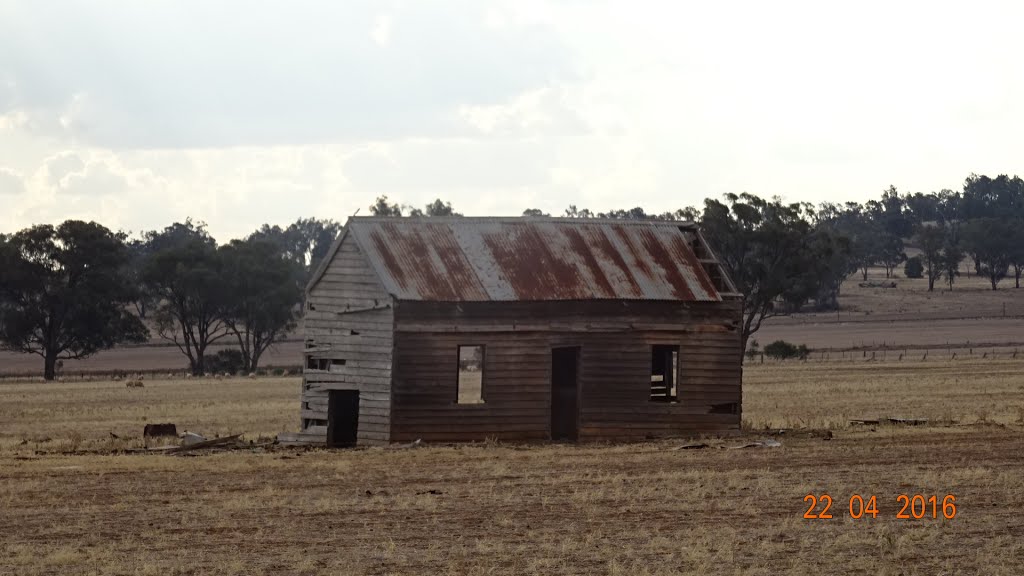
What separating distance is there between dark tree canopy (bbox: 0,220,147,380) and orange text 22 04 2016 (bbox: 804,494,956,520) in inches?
2939

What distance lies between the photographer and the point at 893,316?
A: 4744 inches

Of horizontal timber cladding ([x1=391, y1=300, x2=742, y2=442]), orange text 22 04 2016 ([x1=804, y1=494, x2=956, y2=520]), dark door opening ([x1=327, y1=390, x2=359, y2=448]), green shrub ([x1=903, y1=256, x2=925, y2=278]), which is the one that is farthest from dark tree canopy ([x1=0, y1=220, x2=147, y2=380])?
green shrub ([x1=903, y1=256, x2=925, y2=278])

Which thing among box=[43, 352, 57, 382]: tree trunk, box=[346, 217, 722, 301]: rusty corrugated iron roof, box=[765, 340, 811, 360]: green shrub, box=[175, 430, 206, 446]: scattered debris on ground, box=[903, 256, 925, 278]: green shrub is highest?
box=[903, 256, 925, 278]: green shrub

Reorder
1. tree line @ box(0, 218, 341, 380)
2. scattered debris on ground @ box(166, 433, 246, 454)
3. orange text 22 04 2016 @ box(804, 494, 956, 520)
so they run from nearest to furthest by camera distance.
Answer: orange text 22 04 2016 @ box(804, 494, 956, 520), scattered debris on ground @ box(166, 433, 246, 454), tree line @ box(0, 218, 341, 380)

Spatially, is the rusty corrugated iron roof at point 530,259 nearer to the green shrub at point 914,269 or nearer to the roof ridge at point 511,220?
the roof ridge at point 511,220

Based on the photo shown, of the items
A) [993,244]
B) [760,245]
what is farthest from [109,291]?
[993,244]

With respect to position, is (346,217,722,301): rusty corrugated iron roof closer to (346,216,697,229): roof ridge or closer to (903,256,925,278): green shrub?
(346,216,697,229): roof ridge

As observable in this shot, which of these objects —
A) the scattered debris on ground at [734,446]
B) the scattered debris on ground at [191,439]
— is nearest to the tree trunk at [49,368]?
the scattered debris on ground at [191,439]

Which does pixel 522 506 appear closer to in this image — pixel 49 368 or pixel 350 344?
pixel 350 344

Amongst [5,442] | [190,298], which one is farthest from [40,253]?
[5,442]

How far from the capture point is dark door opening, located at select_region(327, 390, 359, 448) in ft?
109

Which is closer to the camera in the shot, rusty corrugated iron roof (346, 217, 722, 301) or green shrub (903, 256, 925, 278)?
rusty corrugated iron roof (346, 217, 722, 301)

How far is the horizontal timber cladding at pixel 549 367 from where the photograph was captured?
32.1m

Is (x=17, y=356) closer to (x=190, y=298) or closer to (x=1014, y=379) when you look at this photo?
(x=190, y=298)
